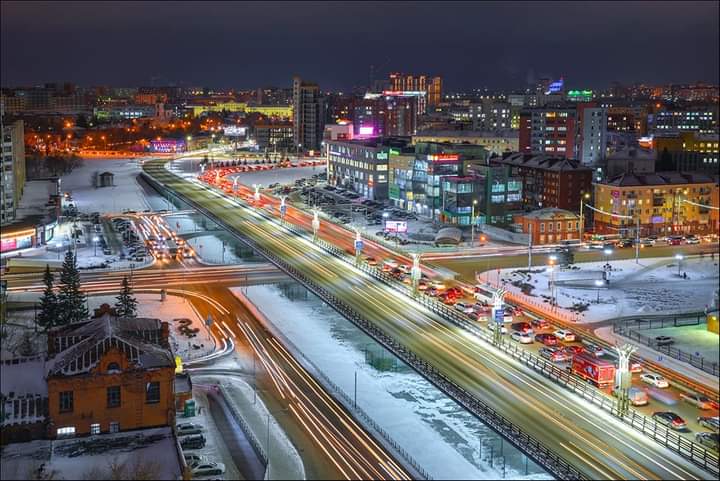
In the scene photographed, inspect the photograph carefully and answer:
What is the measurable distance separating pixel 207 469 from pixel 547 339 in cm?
1384

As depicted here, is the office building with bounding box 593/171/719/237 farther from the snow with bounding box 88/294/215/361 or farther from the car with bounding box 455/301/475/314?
the snow with bounding box 88/294/215/361

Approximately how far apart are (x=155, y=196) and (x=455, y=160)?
27573 millimetres

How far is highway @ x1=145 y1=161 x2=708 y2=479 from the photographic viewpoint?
17.7 meters

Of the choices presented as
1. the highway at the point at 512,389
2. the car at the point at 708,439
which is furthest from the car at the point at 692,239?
the car at the point at 708,439

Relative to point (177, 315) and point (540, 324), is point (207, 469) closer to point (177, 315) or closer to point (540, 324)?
point (177, 315)

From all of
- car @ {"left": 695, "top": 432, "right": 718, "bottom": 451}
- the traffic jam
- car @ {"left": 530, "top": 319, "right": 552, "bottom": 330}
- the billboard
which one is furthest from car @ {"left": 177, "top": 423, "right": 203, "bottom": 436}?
the billboard

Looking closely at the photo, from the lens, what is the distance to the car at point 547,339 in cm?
2711

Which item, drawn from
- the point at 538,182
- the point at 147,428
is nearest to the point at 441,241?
the point at 538,182

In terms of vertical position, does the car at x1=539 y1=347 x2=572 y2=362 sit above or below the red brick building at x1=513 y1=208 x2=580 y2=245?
below

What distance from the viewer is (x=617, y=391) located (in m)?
20.9

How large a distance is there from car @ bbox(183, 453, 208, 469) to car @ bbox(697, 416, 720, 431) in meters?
12.0

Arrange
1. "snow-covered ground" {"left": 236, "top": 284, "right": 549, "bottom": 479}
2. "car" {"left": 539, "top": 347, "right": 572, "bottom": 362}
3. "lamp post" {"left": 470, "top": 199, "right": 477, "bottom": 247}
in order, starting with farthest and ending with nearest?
"lamp post" {"left": 470, "top": 199, "right": 477, "bottom": 247} → "car" {"left": 539, "top": 347, "right": 572, "bottom": 362} → "snow-covered ground" {"left": 236, "top": 284, "right": 549, "bottom": 479}

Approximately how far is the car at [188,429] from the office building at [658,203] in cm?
3427

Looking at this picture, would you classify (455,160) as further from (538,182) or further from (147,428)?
(147,428)
